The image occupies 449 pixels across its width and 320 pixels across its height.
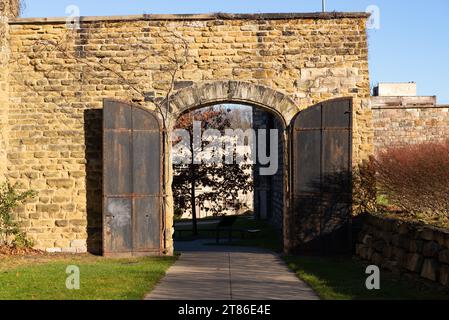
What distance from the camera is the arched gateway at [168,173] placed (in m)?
11.4

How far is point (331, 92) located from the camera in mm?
11797

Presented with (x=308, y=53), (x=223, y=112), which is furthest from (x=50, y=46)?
(x=223, y=112)

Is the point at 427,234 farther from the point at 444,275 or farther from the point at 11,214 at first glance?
the point at 11,214

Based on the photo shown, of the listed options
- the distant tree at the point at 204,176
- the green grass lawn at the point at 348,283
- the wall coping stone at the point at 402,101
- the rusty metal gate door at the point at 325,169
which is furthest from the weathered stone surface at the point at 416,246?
the wall coping stone at the point at 402,101

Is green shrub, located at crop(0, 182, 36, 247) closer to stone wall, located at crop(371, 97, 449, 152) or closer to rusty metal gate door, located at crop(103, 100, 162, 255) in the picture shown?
rusty metal gate door, located at crop(103, 100, 162, 255)

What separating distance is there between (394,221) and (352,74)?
352 centimetres

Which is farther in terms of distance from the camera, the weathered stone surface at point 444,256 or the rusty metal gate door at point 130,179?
the rusty metal gate door at point 130,179

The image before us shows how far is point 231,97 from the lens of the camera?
1166cm

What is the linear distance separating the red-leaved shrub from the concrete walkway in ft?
8.05

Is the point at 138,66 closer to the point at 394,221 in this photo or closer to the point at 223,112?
the point at 394,221

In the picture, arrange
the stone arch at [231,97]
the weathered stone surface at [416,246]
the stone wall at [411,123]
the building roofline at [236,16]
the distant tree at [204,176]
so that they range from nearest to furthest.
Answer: the weathered stone surface at [416,246]
the stone arch at [231,97]
the building roofline at [236,16]
the distant tree at [204,176]
the stone wall at [411,123]

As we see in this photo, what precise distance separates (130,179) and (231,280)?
363 centimetres

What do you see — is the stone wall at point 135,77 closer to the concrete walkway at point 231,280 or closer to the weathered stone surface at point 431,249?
the concrete walkway at point 231,280

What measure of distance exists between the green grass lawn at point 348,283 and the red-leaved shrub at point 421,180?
1.41 metres
